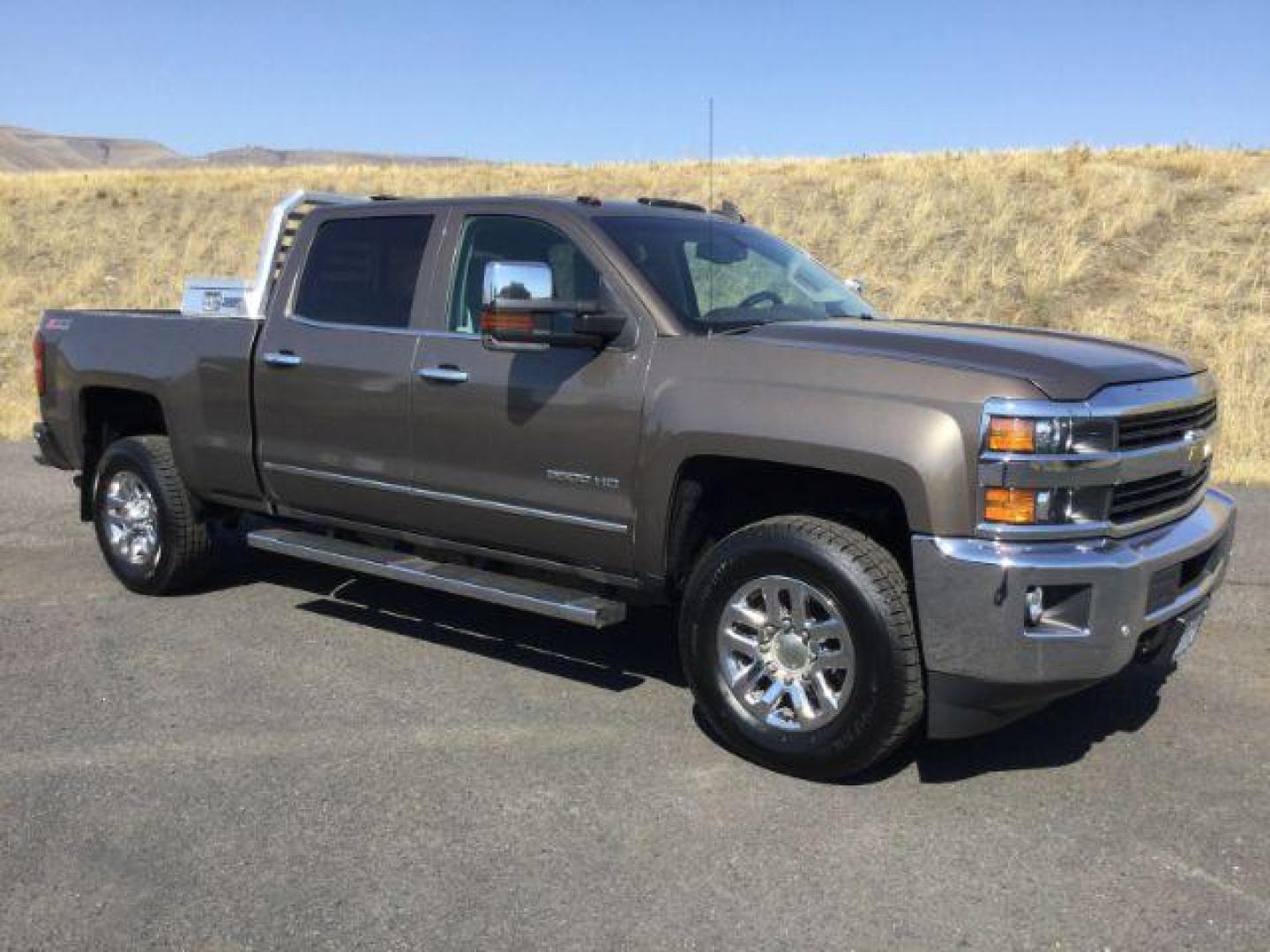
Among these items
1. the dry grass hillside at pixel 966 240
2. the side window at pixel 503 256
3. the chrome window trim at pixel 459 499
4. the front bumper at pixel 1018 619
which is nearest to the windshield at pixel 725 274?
the side window at pixel 503 256

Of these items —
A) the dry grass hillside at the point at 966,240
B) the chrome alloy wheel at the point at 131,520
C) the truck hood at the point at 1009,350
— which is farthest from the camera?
the dry grass hillside at the point at 966,240

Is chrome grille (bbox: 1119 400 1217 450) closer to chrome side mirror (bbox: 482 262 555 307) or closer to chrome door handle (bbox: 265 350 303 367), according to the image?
chrome side mirror (bbox: 482 262 555 307)

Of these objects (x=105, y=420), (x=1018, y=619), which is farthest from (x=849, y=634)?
(x=105, y=420)

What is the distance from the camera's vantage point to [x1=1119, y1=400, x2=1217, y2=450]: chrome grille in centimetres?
392

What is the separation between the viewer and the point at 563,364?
4.73m

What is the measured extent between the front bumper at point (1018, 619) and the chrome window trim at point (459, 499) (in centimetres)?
129

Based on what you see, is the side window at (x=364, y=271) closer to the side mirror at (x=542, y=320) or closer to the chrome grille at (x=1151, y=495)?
the side mirror at (x=542, y=320)

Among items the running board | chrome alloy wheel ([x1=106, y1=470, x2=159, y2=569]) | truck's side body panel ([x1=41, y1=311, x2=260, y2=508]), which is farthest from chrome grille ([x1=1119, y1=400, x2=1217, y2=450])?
chrome alloy wheel ([x1=106, y1=470, x2=159, y2=569])

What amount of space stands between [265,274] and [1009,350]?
3.94 m

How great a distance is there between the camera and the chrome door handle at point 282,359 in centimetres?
566

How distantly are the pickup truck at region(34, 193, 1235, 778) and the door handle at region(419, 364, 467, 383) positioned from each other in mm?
12

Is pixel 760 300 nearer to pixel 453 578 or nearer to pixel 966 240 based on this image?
pixel 453 578

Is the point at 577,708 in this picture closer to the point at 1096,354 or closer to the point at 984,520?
the point at 984,520

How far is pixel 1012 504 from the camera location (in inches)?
146
